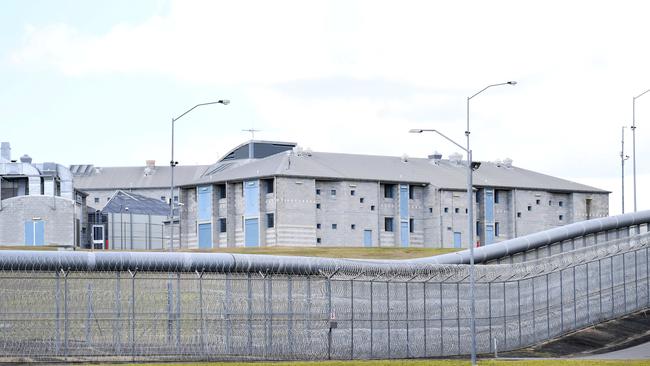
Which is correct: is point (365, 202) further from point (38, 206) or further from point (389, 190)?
point (38, 206)

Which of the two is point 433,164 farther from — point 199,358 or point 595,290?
point 199,358

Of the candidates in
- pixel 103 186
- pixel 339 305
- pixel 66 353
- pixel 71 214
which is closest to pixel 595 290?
pixel 339 305

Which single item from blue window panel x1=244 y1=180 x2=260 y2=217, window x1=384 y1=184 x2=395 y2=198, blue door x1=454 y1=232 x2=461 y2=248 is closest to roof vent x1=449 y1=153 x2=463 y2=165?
blue door x1=454 y1=232 x2=461 y2=248

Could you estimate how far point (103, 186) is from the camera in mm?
167750

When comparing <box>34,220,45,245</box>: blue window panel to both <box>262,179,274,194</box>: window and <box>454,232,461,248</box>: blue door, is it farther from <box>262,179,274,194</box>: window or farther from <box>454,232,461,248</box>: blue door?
<box>454,232,461,248</box>: blue door

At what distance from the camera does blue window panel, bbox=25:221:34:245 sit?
107625 millimetres

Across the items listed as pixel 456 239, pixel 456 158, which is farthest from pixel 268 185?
pixel 456 158

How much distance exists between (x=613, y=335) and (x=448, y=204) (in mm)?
50879

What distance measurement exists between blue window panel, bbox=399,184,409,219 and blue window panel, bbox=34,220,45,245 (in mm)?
33828

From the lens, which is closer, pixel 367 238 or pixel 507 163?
pixel 367 238

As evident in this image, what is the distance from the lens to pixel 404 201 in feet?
405

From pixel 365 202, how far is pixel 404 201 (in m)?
4.69

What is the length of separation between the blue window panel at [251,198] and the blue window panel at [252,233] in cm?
63

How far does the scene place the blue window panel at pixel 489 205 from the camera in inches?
5044
